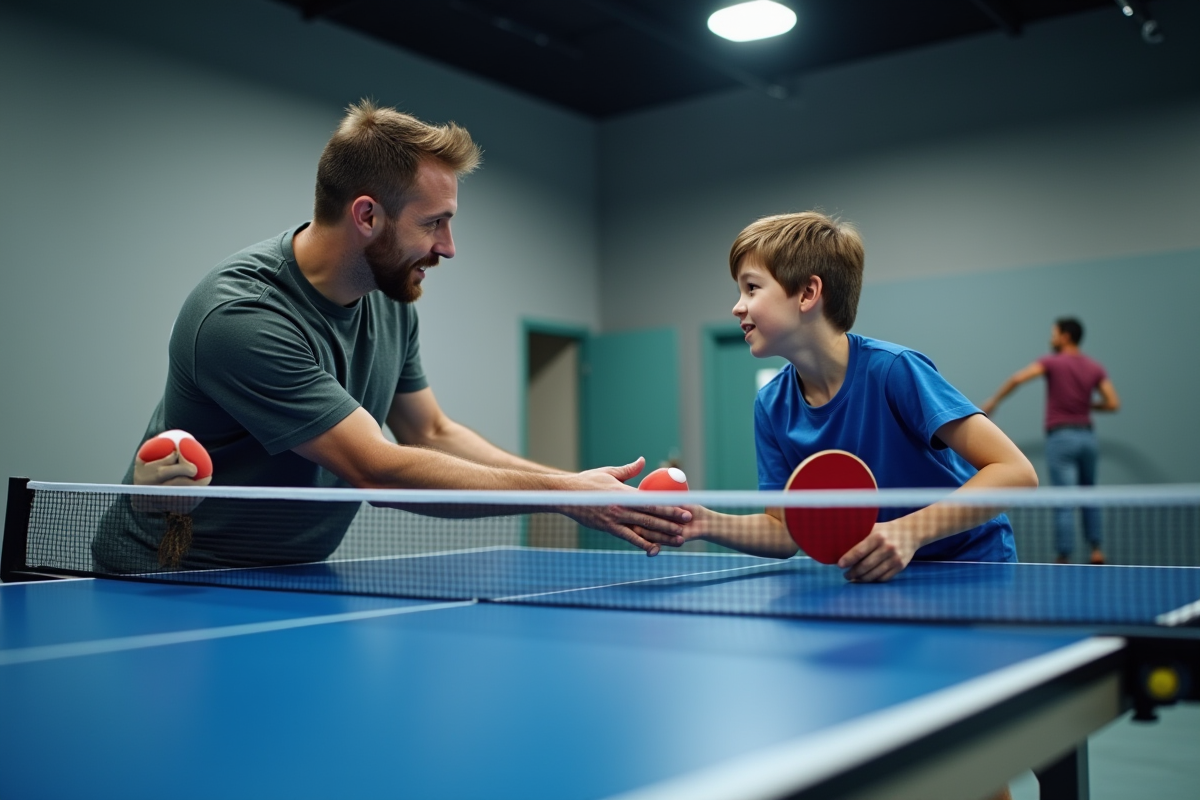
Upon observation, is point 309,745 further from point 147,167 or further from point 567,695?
point 147,167

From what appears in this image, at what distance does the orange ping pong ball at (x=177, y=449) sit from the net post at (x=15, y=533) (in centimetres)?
45

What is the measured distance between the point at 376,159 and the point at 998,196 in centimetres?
615

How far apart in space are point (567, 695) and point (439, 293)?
6809 mm

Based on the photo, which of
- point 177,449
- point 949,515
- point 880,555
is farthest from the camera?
point 177,449

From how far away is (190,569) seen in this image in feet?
8.15

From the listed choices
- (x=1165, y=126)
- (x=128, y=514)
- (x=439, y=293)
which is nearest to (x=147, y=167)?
(x=439, y=293)

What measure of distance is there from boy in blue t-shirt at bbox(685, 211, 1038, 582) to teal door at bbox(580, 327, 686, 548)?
610 cm

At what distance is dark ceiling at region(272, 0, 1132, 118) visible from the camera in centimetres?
685

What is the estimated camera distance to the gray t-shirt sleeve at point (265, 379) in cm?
226

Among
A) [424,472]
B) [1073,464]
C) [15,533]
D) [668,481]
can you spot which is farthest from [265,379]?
[1073,464]

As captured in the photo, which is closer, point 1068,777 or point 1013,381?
point 1068,777

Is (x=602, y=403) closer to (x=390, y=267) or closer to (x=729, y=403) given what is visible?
(x=729, y=403)

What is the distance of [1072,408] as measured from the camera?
6.84 metres

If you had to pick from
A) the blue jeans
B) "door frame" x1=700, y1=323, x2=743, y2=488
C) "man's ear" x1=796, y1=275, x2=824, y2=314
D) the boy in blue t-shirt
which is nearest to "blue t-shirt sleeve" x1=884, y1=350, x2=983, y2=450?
the boy in blue t-shirt
